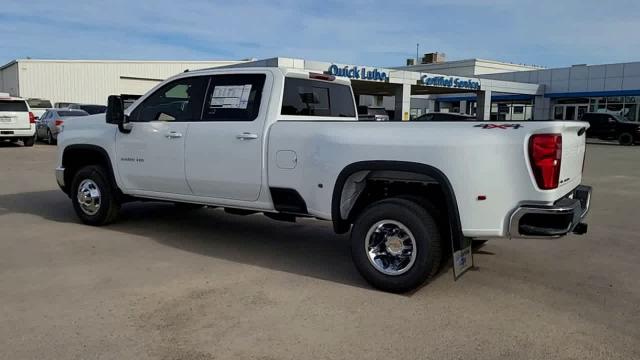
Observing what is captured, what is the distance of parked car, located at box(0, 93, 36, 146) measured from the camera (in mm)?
20812

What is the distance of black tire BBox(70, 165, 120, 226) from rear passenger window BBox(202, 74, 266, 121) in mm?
1857

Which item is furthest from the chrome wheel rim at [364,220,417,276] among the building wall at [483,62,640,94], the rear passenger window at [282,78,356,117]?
the building wall at [483,62,640,94]

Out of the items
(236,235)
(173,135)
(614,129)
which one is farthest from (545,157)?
(614,129)

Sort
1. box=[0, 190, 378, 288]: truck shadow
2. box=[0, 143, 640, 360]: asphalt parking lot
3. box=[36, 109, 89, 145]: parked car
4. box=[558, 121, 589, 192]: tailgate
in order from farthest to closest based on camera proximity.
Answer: box=[36, 109, 89, 145]: parked car → box=[0, 190, 378, 288]: truck shadow → box=[558, 121, 589, 192]: tailgate → box=[0, 143, 640, 360]: asphalt parking lot

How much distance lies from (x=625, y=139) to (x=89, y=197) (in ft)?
101

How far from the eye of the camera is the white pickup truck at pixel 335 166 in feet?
14.2

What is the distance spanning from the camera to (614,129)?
31.1 metres

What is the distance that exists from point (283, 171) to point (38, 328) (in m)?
2.46

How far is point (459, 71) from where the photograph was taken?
58344 mm

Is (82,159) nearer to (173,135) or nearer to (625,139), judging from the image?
(173,135)

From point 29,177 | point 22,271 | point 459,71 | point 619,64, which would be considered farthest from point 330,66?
point 459,71

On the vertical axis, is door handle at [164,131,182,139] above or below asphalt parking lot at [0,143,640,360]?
above

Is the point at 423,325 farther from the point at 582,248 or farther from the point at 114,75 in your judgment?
the point at 114,75

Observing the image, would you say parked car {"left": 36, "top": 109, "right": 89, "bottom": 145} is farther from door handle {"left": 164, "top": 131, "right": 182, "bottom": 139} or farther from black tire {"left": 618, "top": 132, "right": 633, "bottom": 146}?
black tire {"left": 618, "top": 132, "right": 633, "bottom": 146}
